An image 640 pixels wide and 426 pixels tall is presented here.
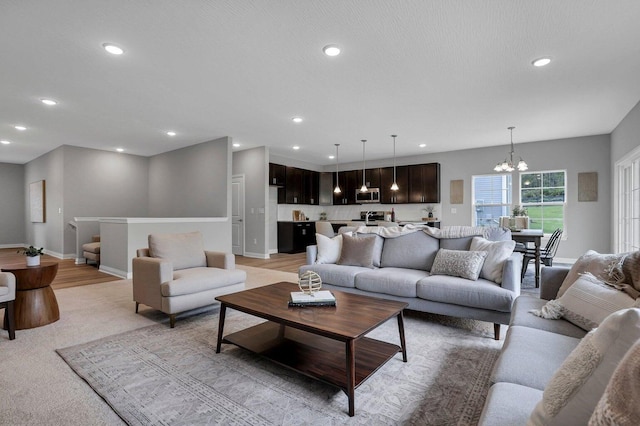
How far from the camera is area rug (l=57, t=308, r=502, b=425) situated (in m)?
1.71

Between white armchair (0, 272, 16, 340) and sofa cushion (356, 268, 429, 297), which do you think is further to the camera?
sofa cushion (356, 268, 429, 297)

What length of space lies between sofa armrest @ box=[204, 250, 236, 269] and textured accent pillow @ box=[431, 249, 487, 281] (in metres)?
2.16

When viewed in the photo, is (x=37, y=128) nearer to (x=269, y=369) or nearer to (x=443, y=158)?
(x=269, y=369)

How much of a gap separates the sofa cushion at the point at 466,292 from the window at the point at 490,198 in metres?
5.27

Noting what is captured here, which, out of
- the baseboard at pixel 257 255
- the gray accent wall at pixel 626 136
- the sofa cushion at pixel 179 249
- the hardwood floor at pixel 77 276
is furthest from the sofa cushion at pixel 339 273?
the gray accent wall at pixel 626 136

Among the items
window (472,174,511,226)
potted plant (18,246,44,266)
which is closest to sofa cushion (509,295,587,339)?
potted plant (18,246,44,266)

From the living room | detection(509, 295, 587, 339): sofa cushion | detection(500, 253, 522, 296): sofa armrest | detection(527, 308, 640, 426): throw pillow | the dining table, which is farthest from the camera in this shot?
the dining table

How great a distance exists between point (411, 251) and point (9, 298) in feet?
12.0

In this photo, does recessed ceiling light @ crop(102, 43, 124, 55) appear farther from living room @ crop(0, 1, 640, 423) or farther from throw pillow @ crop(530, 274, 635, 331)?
throw pillow @ crop(530, 274, 635, 331)

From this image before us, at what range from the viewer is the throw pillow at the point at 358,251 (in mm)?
3731

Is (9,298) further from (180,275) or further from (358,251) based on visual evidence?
(358,251)

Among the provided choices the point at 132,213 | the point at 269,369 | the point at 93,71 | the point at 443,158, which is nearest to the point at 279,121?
the point at 93,71

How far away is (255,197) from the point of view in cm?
761

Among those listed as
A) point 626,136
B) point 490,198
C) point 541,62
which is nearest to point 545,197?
point 490,198
